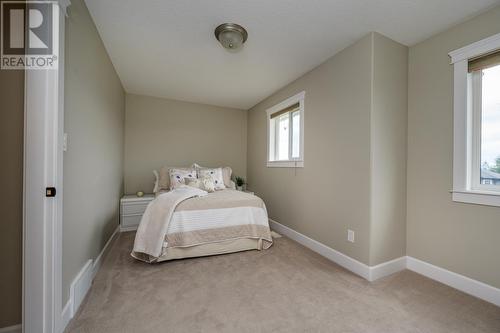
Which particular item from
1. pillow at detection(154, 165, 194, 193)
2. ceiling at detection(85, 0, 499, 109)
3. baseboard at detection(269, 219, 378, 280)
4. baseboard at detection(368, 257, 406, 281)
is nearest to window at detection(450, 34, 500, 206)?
ceiling at detection(85, 0, 499, 109)

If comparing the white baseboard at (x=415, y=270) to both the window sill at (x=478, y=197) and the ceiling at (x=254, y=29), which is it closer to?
the window sill at (x=478, y=197)

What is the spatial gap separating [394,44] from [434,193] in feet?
5.08

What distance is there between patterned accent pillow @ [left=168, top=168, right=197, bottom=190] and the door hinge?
89.5 inches

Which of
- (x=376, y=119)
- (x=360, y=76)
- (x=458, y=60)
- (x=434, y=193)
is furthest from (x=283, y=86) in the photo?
(x=434, y=193)

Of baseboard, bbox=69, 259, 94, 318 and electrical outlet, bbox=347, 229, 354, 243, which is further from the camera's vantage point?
electrical outlet, bbox=347, 229, 354, 243

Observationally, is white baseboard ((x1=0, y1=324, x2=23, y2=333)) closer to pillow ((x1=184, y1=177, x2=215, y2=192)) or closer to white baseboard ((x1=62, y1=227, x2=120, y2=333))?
white baseboard ((x1=62, y1=227, x2=120, y2=333))

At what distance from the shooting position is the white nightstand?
132 inches

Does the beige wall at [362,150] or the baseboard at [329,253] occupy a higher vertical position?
the beige wall at [362,150]

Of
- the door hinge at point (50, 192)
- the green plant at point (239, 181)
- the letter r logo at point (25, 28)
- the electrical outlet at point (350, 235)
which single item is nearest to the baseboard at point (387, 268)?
the electrical outlet at point (350, 235)

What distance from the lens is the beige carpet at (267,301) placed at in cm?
142

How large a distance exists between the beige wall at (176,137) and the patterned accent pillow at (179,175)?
673 mm

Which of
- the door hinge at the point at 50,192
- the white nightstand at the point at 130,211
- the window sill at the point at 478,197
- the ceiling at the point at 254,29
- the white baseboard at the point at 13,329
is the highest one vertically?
the ceiling at the point at 254,29

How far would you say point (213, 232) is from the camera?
2467 millimetres

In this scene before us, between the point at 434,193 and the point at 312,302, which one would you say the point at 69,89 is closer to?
the point at 312,302
